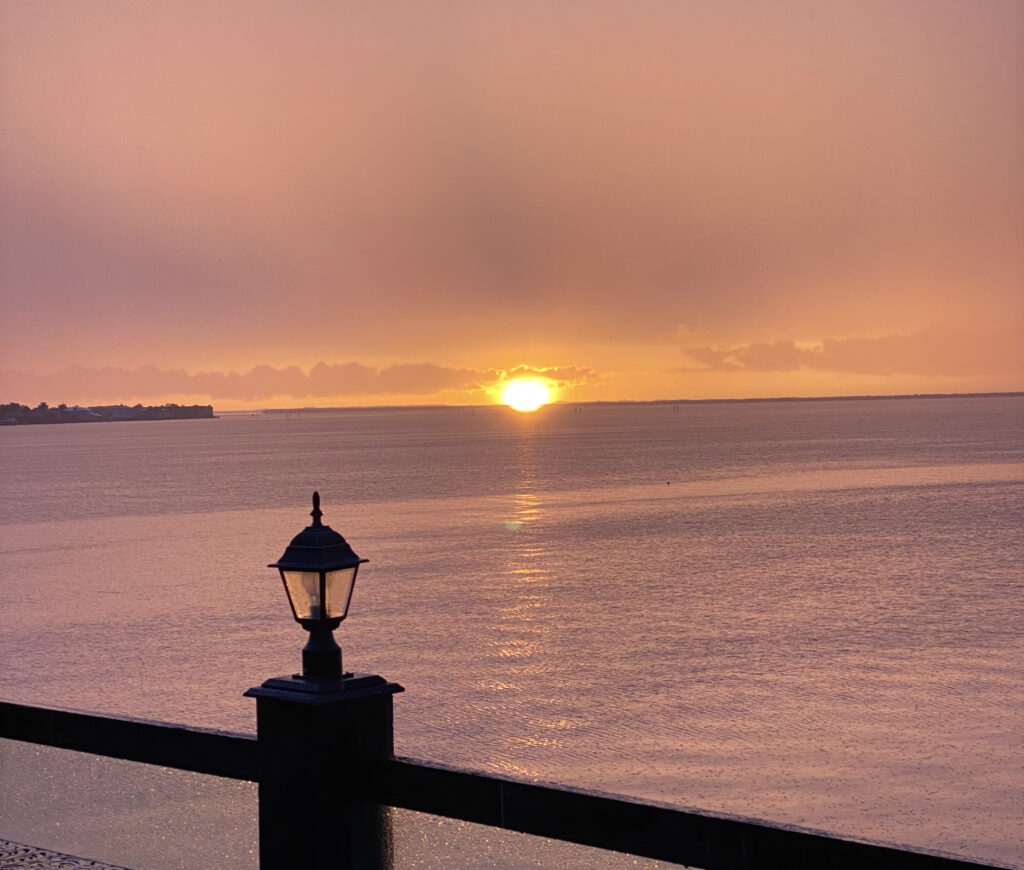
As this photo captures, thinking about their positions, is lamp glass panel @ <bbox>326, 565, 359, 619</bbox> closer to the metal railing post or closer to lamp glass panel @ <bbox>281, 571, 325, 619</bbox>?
lamp glass panel @ <bbox>281, 571, 325, 619</bbox>

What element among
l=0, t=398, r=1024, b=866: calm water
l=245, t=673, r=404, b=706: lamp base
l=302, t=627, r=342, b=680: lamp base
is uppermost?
l=302, t=627, r=342, b=680: lamp base

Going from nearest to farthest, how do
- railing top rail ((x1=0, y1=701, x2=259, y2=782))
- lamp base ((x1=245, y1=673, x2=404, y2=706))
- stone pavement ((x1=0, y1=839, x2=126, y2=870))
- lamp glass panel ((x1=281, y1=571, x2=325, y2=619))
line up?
lamp base ((x1=245, y1=673, x2=404, y2=706)) → lamp glass panel ((x1=281, y1=571, x2=325, y2=619)) → railing top rail ((x1=0, y1=701, x2=259, y2=782)) → stone pavement ((x1=0, y1=839, x2=126, y2=870))

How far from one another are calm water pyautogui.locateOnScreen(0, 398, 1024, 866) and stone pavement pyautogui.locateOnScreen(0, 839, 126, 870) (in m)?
13.4

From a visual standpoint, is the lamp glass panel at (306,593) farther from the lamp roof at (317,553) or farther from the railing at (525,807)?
the railing at (525,807)

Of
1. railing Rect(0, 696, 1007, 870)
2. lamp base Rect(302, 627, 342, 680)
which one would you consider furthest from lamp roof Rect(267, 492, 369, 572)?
railing Rect(0, 696, 1007, 870)

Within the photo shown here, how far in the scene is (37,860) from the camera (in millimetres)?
5812

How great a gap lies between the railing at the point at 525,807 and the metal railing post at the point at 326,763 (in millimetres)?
25

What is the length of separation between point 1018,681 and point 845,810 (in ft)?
32.4

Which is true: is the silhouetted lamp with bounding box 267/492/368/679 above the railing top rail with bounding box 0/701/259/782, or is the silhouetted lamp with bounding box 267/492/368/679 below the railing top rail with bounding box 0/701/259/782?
above

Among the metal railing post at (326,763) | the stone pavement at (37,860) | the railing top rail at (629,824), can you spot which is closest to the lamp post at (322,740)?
the metal railing post at (326,763)

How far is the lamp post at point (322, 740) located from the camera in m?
4.99

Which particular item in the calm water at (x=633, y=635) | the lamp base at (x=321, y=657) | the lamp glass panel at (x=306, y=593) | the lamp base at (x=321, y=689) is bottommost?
the calm water at (x=633, y=635)

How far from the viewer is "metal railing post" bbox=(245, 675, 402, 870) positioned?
16.4ft

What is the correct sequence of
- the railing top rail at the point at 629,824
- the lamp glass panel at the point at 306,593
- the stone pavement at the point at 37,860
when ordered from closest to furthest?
the railing top rail at the point at 629,824 → the lamp glass panel at the point at 306,593 → the stone pavement at the point at 37,860
